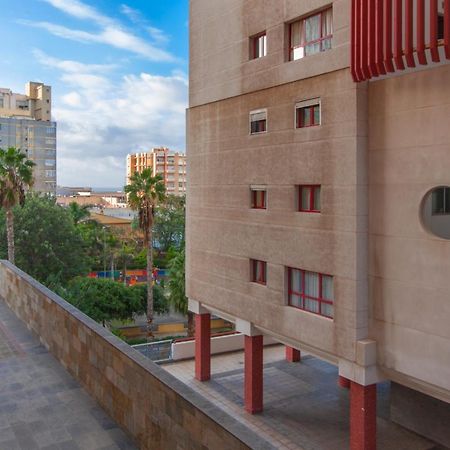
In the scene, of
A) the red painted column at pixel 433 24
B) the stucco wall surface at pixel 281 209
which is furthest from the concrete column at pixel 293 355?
the red painted column at pixel 433 24

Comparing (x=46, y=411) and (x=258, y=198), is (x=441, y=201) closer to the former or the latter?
(x=258, y=198)

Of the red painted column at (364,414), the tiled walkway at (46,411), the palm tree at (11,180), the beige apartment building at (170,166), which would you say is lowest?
the red painted column at (364,414)

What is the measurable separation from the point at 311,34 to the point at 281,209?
5.61 meters

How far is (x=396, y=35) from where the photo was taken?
39.5ft

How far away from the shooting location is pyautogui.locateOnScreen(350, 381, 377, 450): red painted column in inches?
599

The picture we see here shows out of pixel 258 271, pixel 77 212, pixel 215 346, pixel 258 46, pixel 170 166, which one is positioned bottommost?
pixel 215 346

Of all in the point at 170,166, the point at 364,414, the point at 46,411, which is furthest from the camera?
the point at 170,166

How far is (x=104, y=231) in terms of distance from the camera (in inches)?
2589

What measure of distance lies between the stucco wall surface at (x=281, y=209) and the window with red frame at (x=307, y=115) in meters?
0.24

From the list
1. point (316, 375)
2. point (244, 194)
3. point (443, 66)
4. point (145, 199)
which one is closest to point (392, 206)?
point (443, 66)

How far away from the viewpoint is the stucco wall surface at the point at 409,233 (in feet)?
→ 42.0

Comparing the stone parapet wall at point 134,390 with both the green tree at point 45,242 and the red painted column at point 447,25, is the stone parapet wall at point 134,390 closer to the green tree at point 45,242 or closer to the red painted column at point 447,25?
the red painted column at point 447,25

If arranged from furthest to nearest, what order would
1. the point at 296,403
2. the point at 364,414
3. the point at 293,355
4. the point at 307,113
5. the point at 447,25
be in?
the point at 293,355, the point at 296,403, the point at 307,113, the point at 364,414, the point at 447,25

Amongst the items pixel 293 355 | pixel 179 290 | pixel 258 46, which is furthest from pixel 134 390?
pixel 179 290
